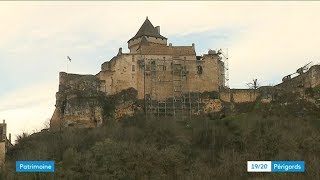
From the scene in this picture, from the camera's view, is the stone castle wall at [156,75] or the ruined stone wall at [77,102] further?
the stone castle wall at [156,75]

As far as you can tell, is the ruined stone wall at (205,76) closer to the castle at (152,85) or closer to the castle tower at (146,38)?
the castle at (152,85)

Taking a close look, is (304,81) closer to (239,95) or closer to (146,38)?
(239,95)

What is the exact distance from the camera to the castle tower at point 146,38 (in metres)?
66.6

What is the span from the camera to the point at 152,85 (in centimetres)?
6300

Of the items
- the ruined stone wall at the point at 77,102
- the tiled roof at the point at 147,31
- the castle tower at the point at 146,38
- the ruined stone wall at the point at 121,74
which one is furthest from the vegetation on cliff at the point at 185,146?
the tiled roof at the point at 147,31

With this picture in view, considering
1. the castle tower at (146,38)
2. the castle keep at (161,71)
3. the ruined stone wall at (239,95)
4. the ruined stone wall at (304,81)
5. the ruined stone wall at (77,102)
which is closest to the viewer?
the ruined stone wall at (304,81)

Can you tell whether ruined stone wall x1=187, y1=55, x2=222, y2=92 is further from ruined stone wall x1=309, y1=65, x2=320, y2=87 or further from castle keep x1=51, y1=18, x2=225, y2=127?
ruined stone wall x1=309, y1=65, x2=320, y2=87

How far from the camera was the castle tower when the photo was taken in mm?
66575

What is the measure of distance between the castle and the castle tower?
70.4 inches

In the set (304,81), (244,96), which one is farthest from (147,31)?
(304,81)

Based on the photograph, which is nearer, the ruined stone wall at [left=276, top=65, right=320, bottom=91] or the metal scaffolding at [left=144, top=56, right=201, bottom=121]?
A: the ruined stone wall at [left=276, top=65, right=320, bottom=91]

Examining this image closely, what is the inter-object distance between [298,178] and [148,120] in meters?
22.9

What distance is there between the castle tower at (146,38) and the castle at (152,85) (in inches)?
70.4

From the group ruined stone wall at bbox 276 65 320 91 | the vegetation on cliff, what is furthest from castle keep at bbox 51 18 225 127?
ruined stone wall at bbox 276 65 320 91
